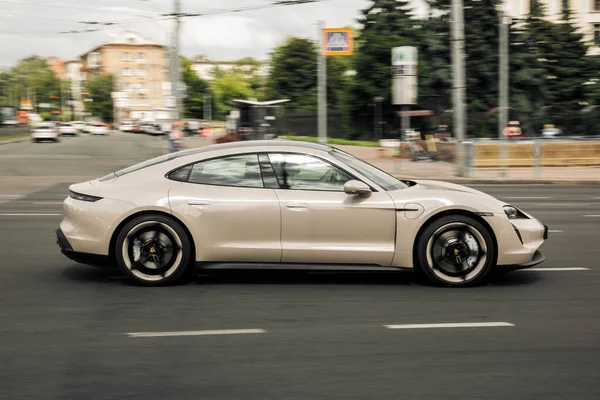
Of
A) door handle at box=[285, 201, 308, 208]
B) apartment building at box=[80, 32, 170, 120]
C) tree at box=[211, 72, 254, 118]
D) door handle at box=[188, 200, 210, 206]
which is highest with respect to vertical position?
apartment building at box=[80, 32, 170, 120]

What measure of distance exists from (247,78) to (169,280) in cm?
16972

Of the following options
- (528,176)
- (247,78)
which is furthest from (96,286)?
(247,78)

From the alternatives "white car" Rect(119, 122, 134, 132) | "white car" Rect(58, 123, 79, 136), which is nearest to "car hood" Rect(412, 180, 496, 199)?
"white car" Rect(58, 123, 79, 136)

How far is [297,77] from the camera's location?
7256 centimetres

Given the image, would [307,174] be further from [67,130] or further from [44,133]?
[67,130]

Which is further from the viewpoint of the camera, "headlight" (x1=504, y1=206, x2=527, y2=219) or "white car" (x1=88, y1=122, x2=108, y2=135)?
"white car" (x1=88, y1=122, x2=108, y2=135)

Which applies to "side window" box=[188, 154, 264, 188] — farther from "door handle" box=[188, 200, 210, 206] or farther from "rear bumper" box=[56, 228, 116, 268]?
"rear bumper" box=[56, 228, 116, 268]

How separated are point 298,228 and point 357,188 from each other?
61cm

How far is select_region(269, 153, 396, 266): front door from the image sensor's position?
7309mm

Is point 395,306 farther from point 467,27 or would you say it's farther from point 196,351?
point 467,27

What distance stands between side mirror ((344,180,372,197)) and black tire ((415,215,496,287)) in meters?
0.61

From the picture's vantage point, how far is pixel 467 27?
156 feet

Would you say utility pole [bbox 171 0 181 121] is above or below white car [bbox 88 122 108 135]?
above

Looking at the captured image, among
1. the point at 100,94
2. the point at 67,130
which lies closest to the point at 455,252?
the point at 67,130
